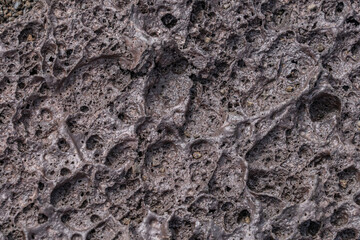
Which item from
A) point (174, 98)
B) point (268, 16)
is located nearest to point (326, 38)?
point (268, 16)

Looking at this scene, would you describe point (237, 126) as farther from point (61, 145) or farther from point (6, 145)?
point (6, 145)

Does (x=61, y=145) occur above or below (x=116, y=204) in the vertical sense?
above

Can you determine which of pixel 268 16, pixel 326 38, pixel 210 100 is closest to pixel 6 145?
pixel 210 100

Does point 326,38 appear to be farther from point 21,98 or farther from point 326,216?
point 21,98

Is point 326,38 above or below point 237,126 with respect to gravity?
above

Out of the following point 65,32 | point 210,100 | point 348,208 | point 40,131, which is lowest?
point 348,208

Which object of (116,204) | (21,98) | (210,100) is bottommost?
(116,204)
